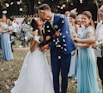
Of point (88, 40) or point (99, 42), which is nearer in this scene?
point (99, 42)

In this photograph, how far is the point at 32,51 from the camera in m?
8.38

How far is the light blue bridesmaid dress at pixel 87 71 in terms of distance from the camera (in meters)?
8.38

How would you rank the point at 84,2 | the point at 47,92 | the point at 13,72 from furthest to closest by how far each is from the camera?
the point at 84,2 < the point at 13,72 < the point at 47,92

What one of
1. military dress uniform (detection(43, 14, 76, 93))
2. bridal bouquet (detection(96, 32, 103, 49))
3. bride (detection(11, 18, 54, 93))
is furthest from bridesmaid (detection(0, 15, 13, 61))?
bridal bouquet (detection(96, 32, 103, 49))

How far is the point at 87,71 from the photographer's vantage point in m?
8.46

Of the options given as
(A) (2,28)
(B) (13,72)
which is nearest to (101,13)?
(B) (13,72)

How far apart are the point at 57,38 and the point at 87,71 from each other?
1.12m

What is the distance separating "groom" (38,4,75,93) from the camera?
25.4 ft

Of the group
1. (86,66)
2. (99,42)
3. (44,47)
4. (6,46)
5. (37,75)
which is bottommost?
(6,46)

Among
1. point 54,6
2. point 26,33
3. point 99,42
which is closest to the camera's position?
point 99,42

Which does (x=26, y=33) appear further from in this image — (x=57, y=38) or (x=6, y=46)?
(x=6, y=46)

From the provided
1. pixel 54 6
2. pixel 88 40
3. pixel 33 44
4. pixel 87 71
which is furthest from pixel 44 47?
pixel 54 6

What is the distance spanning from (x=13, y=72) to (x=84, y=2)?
18052 millimetres

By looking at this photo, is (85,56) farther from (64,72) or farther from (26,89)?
(26,89)
